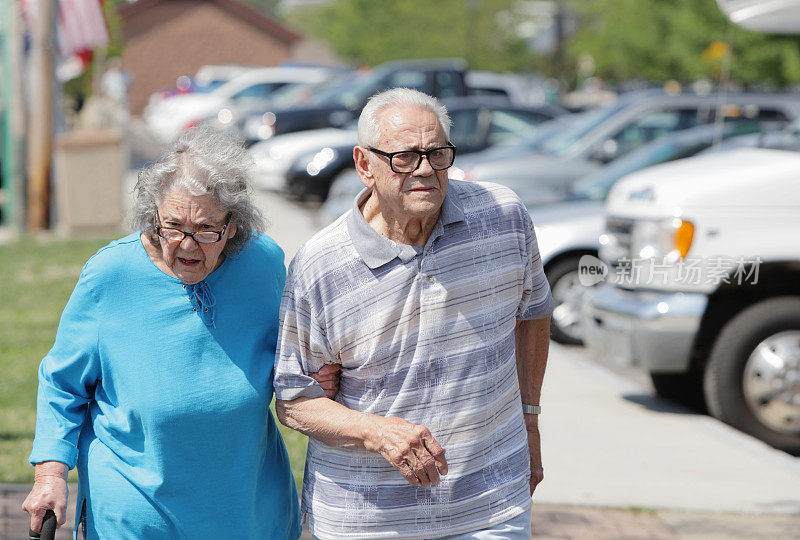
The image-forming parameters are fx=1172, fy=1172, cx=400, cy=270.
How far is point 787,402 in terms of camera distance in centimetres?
662

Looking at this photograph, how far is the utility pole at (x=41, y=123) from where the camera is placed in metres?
15.2

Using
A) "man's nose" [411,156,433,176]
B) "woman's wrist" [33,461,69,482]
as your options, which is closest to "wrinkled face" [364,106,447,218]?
"man's nose" [411,156,433,176]

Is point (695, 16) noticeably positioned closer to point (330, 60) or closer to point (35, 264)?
point (35, 264)

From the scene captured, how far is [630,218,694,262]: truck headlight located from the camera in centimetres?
675

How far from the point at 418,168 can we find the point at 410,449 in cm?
71

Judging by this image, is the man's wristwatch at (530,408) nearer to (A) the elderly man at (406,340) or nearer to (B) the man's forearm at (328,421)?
(A) the elderly man at (406,340)

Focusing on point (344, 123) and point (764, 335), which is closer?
point (764, 335)

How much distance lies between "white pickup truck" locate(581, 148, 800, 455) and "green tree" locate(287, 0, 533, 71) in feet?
105

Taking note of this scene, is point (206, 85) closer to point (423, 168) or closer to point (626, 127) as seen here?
point (626, 127)

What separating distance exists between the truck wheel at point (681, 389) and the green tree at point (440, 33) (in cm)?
3139

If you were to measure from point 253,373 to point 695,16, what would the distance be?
2879 cm

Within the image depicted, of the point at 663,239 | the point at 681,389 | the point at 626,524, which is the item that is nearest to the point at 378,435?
the point at 626,524

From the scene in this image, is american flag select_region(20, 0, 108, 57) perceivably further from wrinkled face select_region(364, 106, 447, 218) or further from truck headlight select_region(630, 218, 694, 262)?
wrinkled face select_region(364, 106, 447, 218)

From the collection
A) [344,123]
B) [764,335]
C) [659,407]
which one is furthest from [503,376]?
[344,123]
